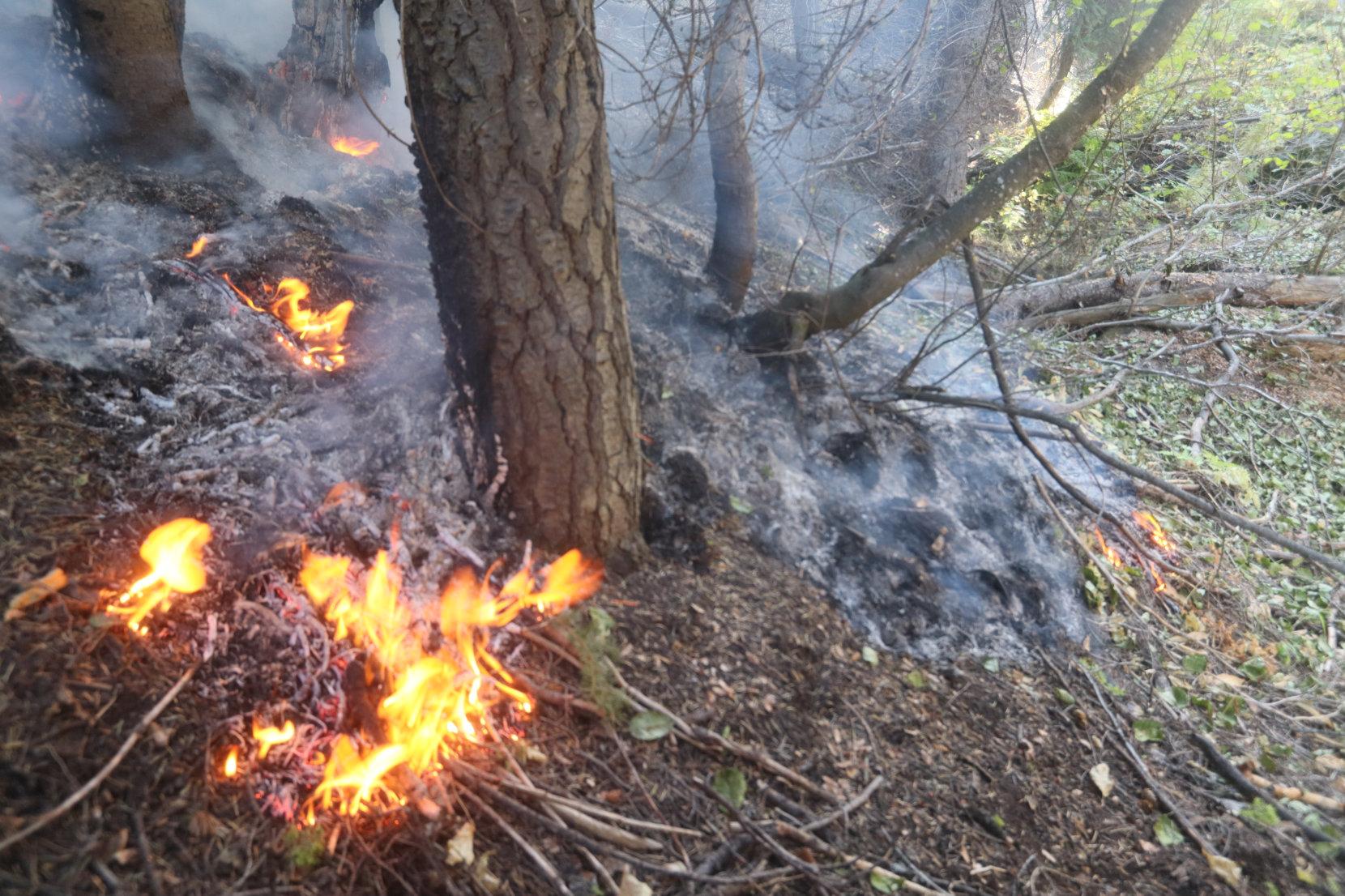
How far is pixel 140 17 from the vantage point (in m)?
4.02

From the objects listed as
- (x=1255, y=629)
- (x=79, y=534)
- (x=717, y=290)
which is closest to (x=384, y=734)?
(x=79, y=534)

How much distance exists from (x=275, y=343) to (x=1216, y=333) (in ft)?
18.8

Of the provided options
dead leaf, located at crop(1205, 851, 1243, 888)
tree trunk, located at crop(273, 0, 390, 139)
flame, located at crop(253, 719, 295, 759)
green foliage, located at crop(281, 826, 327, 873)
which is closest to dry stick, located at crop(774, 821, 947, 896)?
dead leaf, located at crop(1205, 851, 1243, 888)

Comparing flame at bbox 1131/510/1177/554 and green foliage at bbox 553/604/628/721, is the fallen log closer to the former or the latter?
flame at bbox 1131/510/1177/554

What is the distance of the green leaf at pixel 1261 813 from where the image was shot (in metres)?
2.85

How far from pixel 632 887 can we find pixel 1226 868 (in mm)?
2262

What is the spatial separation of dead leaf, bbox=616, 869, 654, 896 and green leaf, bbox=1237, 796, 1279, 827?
8.34ft

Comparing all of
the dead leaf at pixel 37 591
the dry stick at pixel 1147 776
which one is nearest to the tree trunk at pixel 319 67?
the dead leaf at pixel 37 591

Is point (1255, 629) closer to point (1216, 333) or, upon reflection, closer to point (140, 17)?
point (1216, 333)

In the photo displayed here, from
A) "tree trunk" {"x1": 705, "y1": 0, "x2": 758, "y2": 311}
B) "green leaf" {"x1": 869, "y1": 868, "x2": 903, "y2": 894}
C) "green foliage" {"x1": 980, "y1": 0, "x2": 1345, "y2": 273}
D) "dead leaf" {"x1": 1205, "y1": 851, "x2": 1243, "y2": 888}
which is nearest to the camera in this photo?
"green leaf" {"x1": 869, "y1": 868, "x2": 903, "y2": 894}

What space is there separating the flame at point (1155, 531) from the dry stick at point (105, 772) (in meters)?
4.93

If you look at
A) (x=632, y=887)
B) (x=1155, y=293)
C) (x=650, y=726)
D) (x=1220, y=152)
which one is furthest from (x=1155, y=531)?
(x=1220, y=152)

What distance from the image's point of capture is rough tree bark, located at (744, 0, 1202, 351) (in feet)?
11.3

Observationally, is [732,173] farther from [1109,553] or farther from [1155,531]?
[1155,531]
